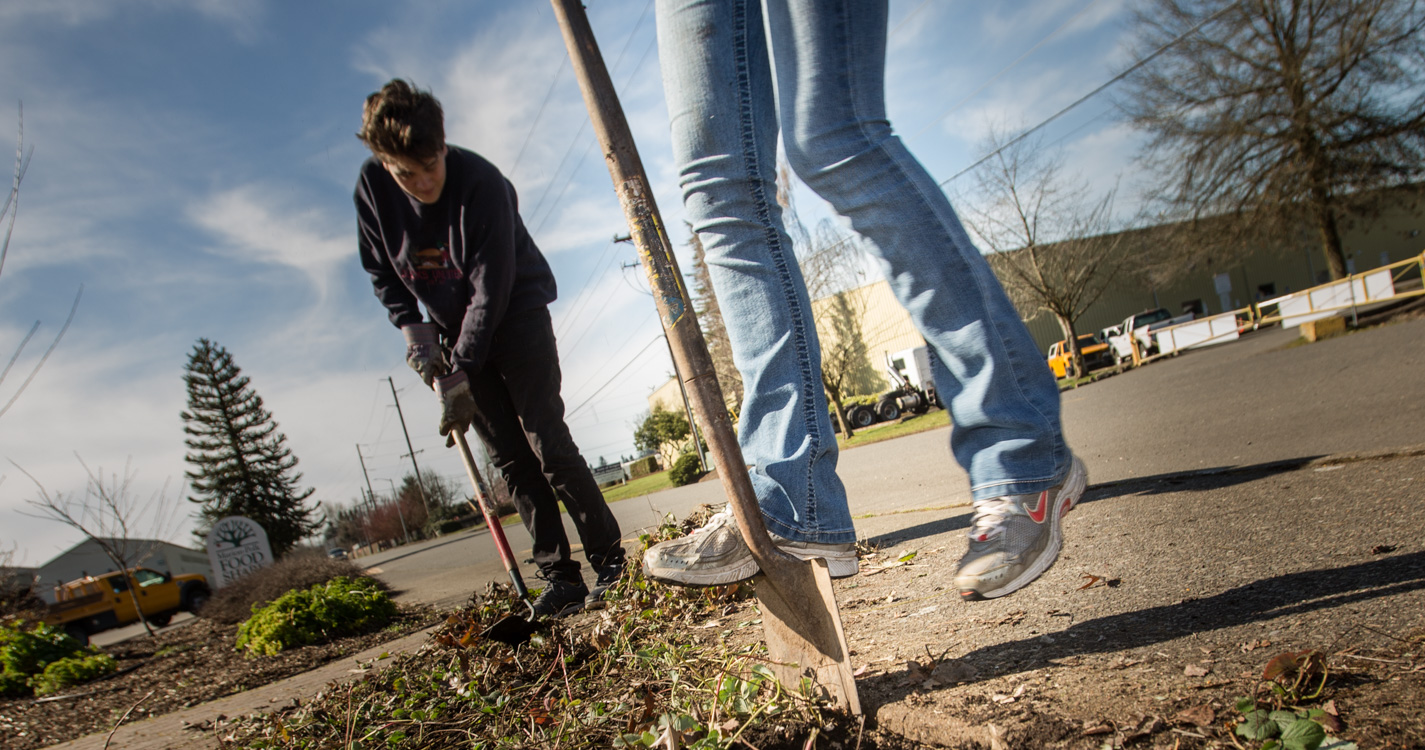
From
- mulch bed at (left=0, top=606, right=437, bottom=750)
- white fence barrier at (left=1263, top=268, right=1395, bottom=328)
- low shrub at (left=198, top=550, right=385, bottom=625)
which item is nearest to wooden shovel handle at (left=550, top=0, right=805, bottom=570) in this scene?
mulch bed at (left=0, top=606, right=437, bottom=750)

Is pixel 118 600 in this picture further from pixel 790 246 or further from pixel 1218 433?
pixel 1218 433

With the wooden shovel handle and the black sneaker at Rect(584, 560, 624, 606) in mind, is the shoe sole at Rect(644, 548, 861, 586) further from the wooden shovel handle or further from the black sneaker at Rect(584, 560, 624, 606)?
the black sneaker at Rect(584, 560, 624, 606)

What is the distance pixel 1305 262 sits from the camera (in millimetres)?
48312

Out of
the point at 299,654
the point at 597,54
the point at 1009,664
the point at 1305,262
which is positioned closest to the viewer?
the point at 1009,664

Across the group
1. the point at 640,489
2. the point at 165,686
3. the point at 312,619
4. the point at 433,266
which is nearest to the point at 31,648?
the point at 165,686

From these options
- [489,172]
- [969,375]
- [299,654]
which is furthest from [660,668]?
[299,654]

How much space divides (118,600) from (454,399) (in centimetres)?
2559

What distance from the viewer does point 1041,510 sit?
1.34m

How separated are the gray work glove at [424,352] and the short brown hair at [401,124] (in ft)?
2.50

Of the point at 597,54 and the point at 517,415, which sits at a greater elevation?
Result: the point at 597,54

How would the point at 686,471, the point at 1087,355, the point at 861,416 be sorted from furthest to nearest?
the point at 1087,355, the point at 861,416, the point at 686,471

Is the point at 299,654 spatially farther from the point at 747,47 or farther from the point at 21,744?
the point at 747,47

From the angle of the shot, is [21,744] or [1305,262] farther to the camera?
[1305,262]

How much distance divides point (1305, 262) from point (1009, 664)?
63.6 meters
